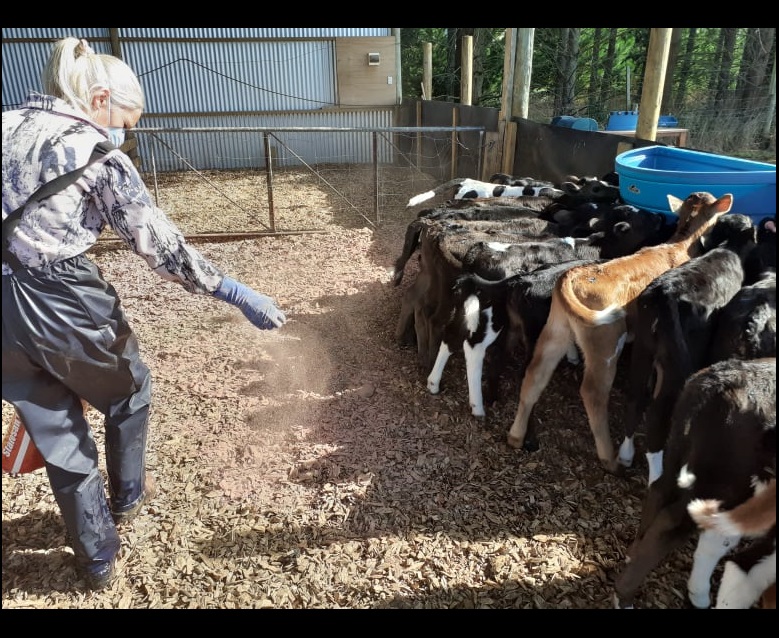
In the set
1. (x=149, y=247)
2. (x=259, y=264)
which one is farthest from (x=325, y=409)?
(x=259, y=264)

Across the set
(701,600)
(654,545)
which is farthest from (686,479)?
(701,600)

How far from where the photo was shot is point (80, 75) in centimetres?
255

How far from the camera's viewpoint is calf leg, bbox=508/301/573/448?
4066 mm

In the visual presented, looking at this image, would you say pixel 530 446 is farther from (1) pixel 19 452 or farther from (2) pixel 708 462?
(1) pixel 19 452

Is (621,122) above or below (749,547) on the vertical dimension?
above

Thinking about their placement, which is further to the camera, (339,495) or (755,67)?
(755,67)

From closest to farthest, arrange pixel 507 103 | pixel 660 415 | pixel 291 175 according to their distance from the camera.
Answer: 1. pixel 660 415
2. pixel 507 103
3. pixel 291 175

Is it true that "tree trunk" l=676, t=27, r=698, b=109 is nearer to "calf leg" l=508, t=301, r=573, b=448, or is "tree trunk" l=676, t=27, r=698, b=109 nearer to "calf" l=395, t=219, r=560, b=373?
"calf" l=395, t=219, r=560, b=373

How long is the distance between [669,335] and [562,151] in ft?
18.3

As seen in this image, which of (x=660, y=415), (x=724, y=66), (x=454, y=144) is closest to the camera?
(x=660, y=415)

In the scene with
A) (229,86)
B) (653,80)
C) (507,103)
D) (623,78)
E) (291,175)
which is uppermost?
(653,80)

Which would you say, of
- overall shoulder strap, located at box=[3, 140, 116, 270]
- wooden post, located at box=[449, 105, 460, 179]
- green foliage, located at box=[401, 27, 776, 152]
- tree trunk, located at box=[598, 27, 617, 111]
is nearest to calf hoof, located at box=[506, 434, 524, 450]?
overall shoulder strap, located at box=[3, 140, 116, 270]

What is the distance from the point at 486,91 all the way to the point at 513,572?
69.6 ft

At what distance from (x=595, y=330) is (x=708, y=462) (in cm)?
137
